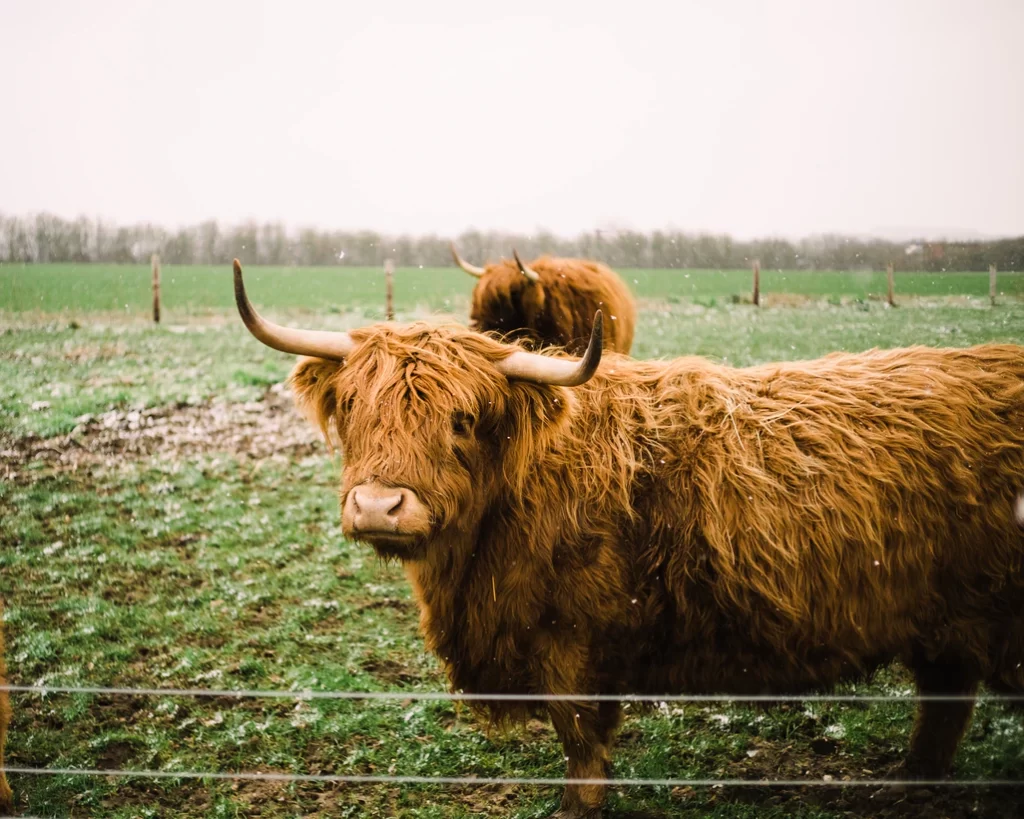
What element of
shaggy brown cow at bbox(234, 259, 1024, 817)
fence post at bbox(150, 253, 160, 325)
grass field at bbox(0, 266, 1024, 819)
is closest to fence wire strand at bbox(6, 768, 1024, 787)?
grass field at bbox(0, 266, 1024, 819)

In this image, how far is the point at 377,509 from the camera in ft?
6.89

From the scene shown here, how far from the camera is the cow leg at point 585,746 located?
8.93 ft

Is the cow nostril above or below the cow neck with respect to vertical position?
above

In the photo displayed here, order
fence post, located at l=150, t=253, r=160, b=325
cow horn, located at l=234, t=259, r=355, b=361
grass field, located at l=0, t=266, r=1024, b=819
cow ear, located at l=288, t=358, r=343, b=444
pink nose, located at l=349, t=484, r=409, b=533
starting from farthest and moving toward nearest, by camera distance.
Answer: fence post, located at l=150, t=253, r=160, b=325 < grass field, located at l=0, t=266, r=1024, b=819 < cow ear, located at l=288, t=358, r=343, b=444 < cow horn, located at l=234, t=259, r=355, b=361 < pink nose, located at l=349, t=484, r=409, b=533

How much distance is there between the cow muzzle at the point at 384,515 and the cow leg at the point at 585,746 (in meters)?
1.02

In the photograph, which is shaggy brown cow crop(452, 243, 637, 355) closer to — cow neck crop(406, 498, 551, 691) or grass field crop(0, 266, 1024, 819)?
grass field crop(0, 266, 1024, 819)

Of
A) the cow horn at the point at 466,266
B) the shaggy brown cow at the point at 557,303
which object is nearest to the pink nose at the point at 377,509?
the cow horn at the point at 466,266

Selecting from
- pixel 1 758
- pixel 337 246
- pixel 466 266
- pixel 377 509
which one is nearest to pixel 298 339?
pixel 377 509

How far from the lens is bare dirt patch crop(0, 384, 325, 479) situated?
14.1 ft

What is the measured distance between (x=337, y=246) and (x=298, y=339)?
4.11 feet

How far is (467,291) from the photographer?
4.86 metres

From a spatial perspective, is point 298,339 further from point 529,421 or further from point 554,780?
point 554,780

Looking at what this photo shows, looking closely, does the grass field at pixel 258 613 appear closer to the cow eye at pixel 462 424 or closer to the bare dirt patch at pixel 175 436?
the bare dirt patch at pixel 175 436

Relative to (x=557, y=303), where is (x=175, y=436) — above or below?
below
